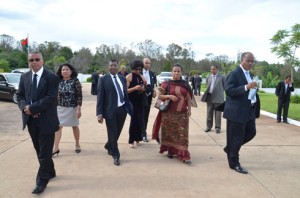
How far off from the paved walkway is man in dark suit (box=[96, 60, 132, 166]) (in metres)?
0.41

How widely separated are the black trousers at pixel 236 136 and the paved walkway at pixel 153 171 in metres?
0.26

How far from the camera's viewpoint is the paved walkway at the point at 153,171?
444 centimetres

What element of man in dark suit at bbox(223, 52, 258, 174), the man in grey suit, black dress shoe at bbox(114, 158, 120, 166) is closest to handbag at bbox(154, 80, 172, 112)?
man in dark suit at bbox(223, 52, 258, 174)

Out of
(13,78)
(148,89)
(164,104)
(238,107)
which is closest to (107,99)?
(164,104)

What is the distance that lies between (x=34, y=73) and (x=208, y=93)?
5564mm

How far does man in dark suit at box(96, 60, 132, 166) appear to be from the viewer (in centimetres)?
566

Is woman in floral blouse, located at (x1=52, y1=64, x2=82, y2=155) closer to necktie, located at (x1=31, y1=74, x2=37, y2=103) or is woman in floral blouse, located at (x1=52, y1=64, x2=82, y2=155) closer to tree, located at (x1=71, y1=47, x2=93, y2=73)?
necktie, located at (x1=31, y1=74, x2=37, y2=103)

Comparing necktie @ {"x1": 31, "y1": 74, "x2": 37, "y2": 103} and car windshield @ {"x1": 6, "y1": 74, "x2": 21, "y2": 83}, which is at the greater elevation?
necktie @ {"x1": 31, "y1": 74, "x2": 37, "y2": 103}

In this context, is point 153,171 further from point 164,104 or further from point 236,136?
point 236,136

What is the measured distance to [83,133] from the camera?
27.4ft

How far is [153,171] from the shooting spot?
5.32 meters

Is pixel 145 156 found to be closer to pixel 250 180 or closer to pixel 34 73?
pixel 250 180

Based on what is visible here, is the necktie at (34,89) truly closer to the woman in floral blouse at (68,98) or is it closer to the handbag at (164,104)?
the woman in floral blouse at (68,98)

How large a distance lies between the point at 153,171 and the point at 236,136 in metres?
1.50
